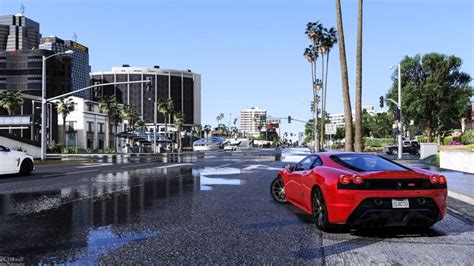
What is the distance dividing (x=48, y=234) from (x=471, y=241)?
635 cm

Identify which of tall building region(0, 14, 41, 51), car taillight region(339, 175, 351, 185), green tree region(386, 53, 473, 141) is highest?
tall building region(0, 14, 41, 51)

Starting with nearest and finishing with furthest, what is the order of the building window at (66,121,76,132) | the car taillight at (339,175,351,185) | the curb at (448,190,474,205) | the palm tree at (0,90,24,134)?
the car taillight at (339,175,351,185)
the curb at (448,190,474,205)
the palm tree at (0,90,24,134)
the building window at (66,121,76,132)

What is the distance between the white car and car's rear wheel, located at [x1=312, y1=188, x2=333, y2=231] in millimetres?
14313

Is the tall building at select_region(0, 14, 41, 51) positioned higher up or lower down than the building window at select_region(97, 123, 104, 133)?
higher up

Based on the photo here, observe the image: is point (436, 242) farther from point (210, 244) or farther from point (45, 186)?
point (45, 186)

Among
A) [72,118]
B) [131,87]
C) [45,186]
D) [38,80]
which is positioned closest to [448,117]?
[45,186]

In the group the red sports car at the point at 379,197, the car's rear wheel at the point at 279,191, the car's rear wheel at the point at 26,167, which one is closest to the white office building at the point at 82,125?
the car's rear wheel at the point at 26,167

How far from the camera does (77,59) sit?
15462cm

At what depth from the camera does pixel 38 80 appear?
12444 cm

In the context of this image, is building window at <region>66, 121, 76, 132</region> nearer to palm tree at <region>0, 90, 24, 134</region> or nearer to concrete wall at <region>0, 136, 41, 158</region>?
palm tree at <region>0, 90, 24, 134</region>

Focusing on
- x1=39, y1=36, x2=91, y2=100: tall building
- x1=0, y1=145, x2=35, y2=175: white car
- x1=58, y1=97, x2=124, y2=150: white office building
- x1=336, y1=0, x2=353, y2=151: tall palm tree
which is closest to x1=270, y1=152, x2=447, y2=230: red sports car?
x1=0, y1=145, x2=35, y2=175: white car

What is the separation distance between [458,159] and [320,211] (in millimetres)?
16683

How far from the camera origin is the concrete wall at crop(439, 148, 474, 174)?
64.6 feet

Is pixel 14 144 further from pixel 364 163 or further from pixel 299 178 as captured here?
pixel 364 163
